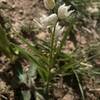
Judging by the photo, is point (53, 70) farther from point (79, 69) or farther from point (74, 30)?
point (74, 30)

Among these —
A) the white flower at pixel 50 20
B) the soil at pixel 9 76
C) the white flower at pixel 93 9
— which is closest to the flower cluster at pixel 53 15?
the white flower at pixel 50 20

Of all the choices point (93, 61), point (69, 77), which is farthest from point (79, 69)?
point (93, 61)

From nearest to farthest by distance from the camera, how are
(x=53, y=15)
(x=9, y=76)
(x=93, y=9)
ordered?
(x=53, y=15) → (x=9, y=76) → (x=93, y=9)

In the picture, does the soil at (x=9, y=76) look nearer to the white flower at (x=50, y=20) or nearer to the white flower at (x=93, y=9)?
the white flower at (x=93, y=9)

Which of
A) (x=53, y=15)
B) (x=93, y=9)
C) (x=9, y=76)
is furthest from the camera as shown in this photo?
(x=93, y=9)

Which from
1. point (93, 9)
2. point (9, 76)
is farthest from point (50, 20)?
point (93, 9)

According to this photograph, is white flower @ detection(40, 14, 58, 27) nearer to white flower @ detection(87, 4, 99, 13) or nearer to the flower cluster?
the flower cluster

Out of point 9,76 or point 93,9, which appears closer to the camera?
point 9,76

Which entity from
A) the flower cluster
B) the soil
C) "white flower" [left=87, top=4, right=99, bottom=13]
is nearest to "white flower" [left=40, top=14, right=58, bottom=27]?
the flower cluster

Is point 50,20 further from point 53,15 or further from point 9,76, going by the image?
point 9,76
